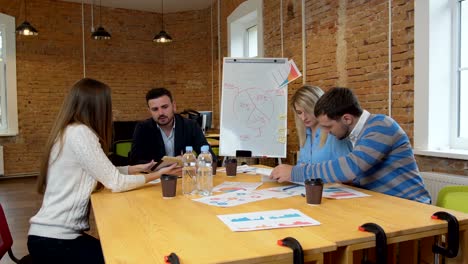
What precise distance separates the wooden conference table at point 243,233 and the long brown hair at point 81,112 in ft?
1.07

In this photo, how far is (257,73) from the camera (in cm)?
362

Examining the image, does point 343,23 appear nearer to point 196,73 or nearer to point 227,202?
point 227,202

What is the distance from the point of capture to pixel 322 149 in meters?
2.53

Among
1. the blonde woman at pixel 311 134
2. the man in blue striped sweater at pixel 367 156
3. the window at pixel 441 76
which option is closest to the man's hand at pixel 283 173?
the man in blue striped sweater at pixel 367 156

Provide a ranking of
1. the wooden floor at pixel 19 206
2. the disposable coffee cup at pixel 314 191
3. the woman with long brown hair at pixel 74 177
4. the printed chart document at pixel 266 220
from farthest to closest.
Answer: the wooden floor at pixel 19 206 < the woman with long brown hair at pixel 74 177 < the disposable coffee cup at pixel 314 191 < the printed chart document at pixel 266 220

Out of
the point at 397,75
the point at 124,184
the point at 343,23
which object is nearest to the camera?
the point at 124,184

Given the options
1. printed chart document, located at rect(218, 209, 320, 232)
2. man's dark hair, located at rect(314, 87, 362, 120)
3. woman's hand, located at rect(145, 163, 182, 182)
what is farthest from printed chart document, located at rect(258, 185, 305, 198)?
woman's hand, located at rect(145, 163, 182, 182)

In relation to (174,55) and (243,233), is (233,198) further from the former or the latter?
(174,55)

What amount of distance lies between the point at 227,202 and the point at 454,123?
2.45 metres

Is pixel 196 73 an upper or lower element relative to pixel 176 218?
upper

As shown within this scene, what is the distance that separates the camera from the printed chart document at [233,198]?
5.63 ft

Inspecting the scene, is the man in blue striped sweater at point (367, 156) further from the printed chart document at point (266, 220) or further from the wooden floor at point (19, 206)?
the wooden floor at point (19, 206)

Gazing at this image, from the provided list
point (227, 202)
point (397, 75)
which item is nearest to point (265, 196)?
point (227, 202)

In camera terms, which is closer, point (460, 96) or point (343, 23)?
point (460, 96)
